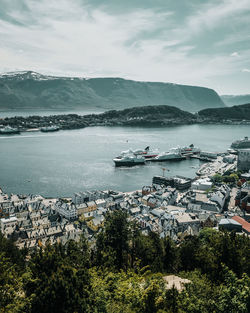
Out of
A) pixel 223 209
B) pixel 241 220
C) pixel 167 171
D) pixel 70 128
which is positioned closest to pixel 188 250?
pixel 241 220

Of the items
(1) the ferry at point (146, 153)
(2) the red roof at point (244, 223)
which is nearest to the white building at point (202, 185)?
(2) the red roof at point (244, 223)

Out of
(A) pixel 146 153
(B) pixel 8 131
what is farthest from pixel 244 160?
(B) pixel 8 131

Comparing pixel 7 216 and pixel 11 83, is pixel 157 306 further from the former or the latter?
pixel 11 83

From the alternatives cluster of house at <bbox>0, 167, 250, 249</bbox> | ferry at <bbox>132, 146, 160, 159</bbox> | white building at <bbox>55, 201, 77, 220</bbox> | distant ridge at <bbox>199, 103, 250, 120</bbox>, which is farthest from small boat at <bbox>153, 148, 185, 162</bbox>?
distant ridge at <bbox>199, 103, 250, 120</bbox>

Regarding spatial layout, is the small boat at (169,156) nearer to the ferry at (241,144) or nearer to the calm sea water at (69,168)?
the calm sea water at (69,168)

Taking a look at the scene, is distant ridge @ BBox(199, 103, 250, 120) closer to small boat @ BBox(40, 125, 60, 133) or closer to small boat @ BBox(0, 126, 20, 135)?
small boat @ BBox(40, 125, 60, 133)

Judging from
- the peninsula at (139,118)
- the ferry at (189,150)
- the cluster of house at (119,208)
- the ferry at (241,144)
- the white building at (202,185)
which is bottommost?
the cluster of house at (119,208)

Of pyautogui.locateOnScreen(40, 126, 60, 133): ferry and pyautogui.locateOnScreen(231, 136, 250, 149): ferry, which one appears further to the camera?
pyautogui.locateOnScreen(40, 126, 60, 133): ferry
